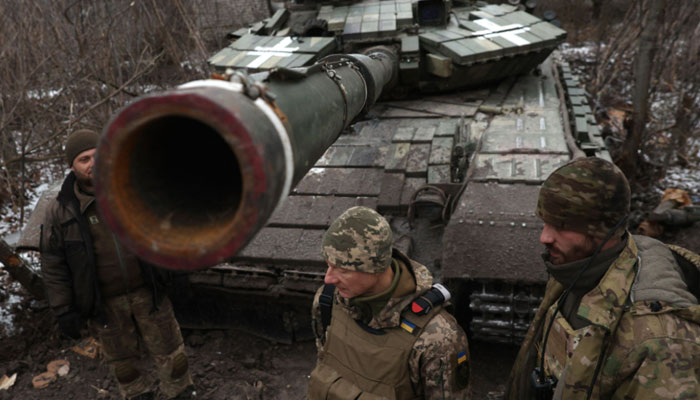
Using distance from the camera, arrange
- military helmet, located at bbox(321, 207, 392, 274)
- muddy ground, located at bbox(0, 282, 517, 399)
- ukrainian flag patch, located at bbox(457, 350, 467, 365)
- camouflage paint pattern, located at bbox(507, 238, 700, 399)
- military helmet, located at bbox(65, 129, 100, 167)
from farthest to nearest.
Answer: muddy ground, located at bbox(0, 282, 517, 399)
military helmet, located at bbox(65, 129, 100, 167)
ukrainian flag patch, located at bbox(457, 350, 467, 365)
military helmet, located at bbox(321, 207, 392, 274)
camouflage paint pattern, located at bbox(507, 238, 700, 399)

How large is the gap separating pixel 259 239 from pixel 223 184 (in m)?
2.88

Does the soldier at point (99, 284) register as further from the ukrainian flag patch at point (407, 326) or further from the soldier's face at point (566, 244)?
the soldier's face at point (566, 244)

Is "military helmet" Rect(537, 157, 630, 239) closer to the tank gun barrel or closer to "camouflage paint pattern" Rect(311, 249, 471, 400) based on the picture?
"camouflage paint pattern" Rect(311, 249, 471, 400)

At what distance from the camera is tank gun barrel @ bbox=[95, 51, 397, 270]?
3.36 feet

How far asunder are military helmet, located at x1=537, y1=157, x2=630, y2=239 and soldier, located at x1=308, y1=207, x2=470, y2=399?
68 centimetres

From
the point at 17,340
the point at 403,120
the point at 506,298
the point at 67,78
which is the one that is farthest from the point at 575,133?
the point at 67,78

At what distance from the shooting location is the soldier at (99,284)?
10.8 ft

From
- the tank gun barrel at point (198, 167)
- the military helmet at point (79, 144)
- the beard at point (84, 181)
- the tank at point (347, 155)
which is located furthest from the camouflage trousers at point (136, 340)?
the tank gun barrel at point (198, 167)

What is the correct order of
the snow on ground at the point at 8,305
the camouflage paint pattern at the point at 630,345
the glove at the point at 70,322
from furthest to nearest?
the snow on ground at the point at 8,305
the glove at the point at 70,322
the camouflage paint pattern at the point at 630,345

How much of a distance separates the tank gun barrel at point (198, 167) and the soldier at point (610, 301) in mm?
1083

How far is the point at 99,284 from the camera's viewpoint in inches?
137

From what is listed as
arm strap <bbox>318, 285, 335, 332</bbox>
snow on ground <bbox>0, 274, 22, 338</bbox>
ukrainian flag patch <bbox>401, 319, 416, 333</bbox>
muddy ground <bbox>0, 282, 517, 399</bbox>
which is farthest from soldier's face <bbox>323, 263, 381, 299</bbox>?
snow on ground <bbox>0, 274, 22, 338</bbox>

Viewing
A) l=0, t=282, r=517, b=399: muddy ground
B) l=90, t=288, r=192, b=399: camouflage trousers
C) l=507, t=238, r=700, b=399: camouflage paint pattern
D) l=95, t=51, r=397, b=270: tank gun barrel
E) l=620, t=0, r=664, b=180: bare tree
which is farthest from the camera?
l=620, t=0, r=664, b=180: bare tree

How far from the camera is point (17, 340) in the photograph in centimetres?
486
